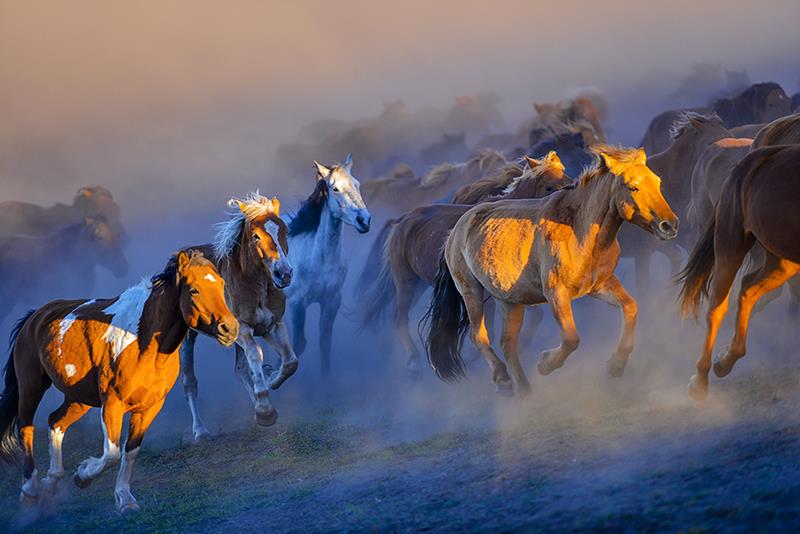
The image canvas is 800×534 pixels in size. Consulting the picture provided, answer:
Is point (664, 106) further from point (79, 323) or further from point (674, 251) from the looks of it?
point (79, 323)

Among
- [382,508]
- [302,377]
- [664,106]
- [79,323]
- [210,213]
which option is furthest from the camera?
[210,213]

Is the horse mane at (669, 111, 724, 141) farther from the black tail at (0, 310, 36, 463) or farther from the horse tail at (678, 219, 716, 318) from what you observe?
the black tail at (0, 310, 36, 463)

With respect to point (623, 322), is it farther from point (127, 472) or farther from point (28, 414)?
point (28, 414)

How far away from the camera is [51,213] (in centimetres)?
2325

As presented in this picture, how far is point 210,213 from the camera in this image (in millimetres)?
26406

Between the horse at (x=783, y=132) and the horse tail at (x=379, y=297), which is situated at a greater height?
the horse at (x=783, y=132)

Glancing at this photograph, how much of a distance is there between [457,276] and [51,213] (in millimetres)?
16296

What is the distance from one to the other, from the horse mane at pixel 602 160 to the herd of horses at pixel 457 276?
0.01m

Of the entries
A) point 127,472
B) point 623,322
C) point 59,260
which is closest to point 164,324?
point 127,472

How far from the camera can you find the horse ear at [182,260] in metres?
7.55

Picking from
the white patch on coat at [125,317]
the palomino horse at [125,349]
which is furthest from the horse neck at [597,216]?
the white patch on coat at [125,317]

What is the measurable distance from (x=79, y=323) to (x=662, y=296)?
5.91 m

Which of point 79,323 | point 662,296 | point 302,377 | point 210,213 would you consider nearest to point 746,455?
point 79,323

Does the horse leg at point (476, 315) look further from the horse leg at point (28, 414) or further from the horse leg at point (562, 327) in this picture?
the horse leg at point (28, 414)
